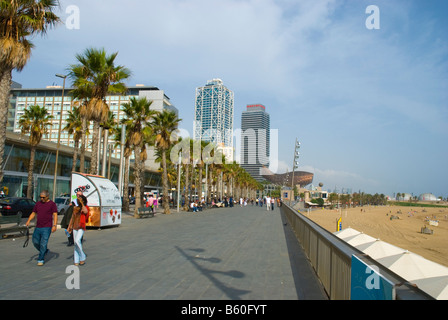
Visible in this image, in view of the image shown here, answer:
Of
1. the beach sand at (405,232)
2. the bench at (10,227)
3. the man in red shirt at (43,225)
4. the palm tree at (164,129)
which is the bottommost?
the beach sand at (405,232)

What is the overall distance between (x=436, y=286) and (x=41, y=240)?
7984 mm

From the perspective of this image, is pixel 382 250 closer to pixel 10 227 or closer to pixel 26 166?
pixel 10 227

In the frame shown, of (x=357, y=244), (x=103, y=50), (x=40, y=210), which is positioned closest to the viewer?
(x=40, y=210)

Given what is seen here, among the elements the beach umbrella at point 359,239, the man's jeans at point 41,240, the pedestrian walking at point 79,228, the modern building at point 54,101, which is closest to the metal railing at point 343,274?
the beach umbrella at point 359,239

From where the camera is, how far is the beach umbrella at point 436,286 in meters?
5.03

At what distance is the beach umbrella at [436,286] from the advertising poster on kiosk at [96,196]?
46.6 ft

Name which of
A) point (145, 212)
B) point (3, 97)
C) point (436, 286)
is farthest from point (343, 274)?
point (145, 212)

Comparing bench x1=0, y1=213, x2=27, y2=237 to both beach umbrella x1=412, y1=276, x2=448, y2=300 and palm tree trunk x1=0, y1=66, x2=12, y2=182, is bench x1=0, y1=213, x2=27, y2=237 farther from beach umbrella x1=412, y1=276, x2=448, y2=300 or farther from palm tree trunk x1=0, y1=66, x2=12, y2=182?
beach umbrella x1=412, y1=276, x2=448, y2=300

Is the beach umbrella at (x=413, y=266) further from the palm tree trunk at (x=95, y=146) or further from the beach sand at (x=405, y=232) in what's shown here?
the palm tree trunk at (x=95, y=146)
